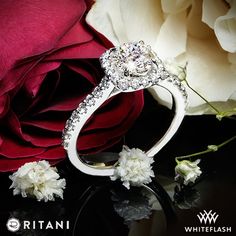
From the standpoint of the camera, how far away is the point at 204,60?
0.54 metres

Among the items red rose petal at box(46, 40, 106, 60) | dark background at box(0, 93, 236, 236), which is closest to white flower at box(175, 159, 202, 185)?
dark background at box(0, 93, 236, 236)

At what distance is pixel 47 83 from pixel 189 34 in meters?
0.14

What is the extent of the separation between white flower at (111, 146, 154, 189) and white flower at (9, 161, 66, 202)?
0.17 feet

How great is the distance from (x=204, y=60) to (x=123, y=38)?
0.08 meters

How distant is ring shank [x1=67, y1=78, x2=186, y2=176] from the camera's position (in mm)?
468

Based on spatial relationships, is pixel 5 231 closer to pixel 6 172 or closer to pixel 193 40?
pixel 6 172

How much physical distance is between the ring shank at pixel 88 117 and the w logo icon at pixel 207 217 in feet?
0.25

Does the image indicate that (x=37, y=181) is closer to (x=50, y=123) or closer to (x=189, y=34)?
Answer: (x=50, y=123)

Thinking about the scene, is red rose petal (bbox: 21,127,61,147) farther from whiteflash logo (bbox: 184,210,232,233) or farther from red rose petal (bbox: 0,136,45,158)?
whiteflash logo (bbox: 184,210,232,233)

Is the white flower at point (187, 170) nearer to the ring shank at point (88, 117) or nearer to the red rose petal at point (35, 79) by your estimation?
the ring shank at point (88, 117)

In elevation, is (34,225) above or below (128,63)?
below

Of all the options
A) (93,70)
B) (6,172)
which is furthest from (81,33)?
(6,172)

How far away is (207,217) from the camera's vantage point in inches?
18.8

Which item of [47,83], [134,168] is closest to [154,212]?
[134,168]
